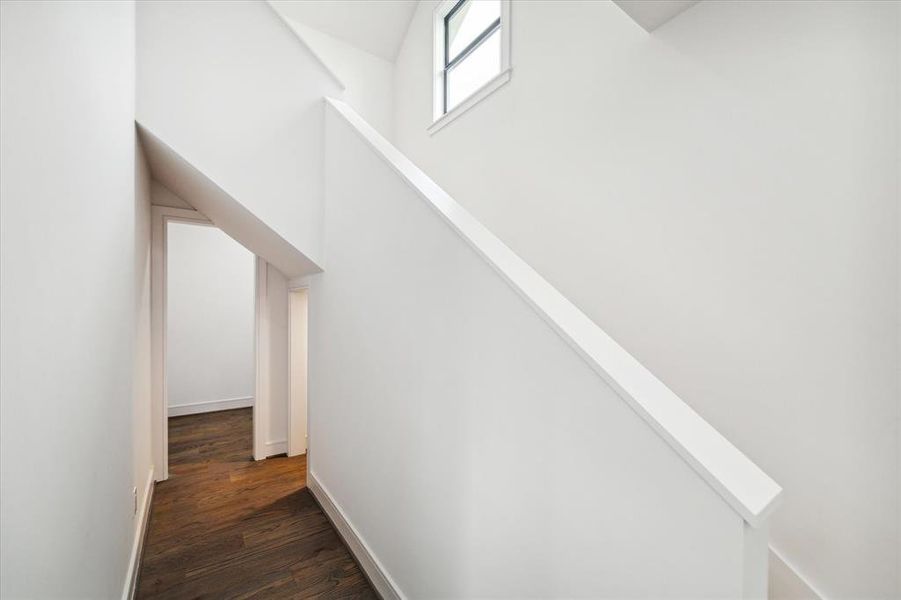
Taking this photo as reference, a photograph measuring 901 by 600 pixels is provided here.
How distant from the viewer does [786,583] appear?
137 cm

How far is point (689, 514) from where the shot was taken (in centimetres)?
67

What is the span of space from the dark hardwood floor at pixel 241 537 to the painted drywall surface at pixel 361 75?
3.49 m

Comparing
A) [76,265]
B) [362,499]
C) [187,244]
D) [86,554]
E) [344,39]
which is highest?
[344,39]

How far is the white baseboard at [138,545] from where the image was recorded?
1.61 meters

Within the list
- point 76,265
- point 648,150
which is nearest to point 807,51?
point 648,150

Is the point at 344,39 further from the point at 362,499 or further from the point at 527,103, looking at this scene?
the point at 362,499

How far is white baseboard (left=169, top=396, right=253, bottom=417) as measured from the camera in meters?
4.45

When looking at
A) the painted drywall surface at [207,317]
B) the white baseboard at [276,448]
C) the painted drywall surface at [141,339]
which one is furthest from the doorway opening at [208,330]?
the painted drywall surface at [141,339]

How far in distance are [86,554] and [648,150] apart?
8.26 ft

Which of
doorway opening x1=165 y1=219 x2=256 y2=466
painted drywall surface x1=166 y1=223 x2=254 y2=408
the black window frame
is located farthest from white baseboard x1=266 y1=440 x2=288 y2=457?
the black window frame

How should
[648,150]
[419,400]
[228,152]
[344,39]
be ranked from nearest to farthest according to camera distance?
1. [419,400]
2. [648,150]
3. [228,152]
4. [344,39]

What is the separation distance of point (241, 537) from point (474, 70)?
366cm

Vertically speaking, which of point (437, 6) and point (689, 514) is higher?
point (437, 6)

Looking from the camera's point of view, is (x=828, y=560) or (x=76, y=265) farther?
(x=828, y=560)
